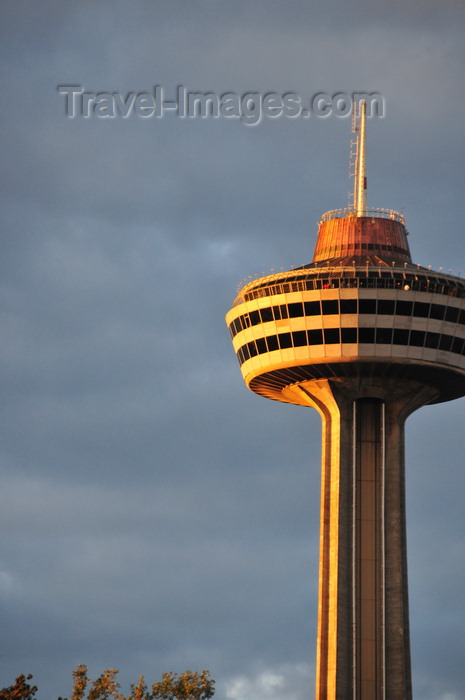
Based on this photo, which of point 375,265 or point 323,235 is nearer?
point 375,265

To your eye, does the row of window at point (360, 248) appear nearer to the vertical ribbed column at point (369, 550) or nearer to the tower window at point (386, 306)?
the tower window at point (386, 306)

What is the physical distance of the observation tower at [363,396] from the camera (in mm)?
140375

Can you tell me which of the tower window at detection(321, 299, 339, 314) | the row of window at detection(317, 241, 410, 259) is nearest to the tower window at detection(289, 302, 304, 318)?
the tower window at detection(321, 299, 339, 314)

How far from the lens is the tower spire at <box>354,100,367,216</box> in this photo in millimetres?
160875

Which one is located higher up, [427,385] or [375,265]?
[375,265]

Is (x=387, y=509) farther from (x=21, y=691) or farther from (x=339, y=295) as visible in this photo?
(x=21, y=691)

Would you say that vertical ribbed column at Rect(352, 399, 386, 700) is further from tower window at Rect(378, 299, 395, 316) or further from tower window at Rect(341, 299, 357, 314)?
tower window at Rect(341, 299, 357, 314)

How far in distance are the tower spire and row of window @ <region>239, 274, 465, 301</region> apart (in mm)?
17208

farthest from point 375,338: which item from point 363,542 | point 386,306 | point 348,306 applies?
point 363,542

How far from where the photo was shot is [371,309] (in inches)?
5635

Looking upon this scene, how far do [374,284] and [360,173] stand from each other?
22.0 m

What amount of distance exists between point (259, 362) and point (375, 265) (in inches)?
581

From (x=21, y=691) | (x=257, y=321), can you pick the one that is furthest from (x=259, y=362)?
(x=21, y=691)

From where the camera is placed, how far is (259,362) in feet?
486
